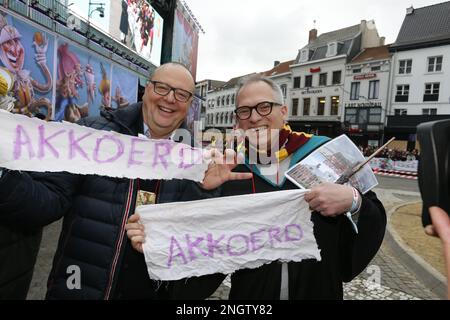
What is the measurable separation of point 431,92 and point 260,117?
108 feet

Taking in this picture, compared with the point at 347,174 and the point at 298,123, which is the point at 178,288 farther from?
the point at 298,123

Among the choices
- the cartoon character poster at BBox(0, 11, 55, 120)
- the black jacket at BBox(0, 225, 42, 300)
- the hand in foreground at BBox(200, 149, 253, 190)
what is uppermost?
the cartoon character poster at BBox(0, 11, 55, 120)

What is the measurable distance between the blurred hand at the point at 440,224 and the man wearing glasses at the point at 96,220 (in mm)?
1014

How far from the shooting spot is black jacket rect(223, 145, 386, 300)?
172 cm

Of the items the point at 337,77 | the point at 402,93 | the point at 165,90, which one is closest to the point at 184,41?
the point at 165,90

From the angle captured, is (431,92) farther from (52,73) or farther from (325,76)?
(52,73)

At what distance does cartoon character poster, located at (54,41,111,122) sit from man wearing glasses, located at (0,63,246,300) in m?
6.48

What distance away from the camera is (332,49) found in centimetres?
3616

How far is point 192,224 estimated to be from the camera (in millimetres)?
1837

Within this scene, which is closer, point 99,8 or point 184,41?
point 99,8

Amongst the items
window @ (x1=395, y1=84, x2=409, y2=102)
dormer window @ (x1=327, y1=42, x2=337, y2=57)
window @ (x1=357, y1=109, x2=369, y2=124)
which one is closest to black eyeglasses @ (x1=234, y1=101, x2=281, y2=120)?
window @ (x1=395, y1=84, x2=409, y2=102)

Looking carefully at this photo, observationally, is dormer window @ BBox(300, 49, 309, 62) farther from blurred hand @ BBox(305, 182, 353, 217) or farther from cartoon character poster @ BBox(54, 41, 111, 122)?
blurred hand @ BBox(305, 182, 353, 217)

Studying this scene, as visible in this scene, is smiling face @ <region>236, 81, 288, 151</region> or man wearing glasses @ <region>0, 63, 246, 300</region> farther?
smiling face @ <region>236, 81, 288, 151</region>
